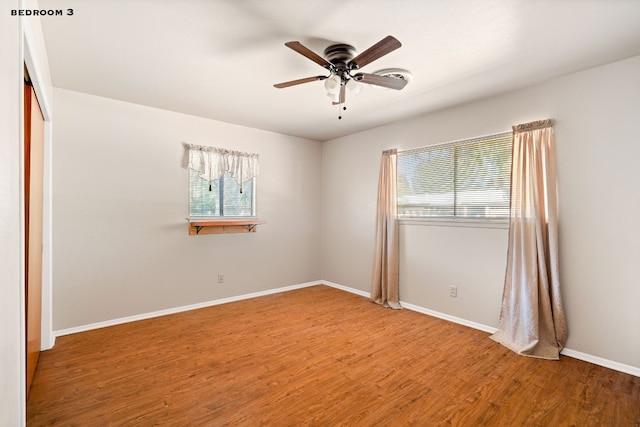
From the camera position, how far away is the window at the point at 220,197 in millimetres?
4160

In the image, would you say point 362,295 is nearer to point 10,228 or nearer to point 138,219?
point 138,219

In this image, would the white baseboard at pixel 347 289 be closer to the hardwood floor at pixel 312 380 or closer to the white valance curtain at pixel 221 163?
the hardwood floor at pixel 312 380

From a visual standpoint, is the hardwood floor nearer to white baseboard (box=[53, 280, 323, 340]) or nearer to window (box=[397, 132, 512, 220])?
white baseboard (box=[53, 280, 323, 340])

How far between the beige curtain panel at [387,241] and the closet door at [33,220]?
3.67 metres

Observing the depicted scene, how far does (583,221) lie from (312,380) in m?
2.78

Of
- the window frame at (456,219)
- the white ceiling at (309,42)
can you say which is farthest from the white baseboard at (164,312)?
the white ceiling at (309,42)

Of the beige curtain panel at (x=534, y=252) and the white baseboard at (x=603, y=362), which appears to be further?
the beige curtain panel at (x=534, y=252)

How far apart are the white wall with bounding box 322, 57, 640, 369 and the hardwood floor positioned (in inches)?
13.5

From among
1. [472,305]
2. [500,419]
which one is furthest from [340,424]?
[472,305]

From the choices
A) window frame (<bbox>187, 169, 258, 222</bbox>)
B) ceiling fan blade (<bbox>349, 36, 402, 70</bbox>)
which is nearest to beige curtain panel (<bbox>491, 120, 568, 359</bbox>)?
ceiling fan blade (<bbox>349, 36, 402, 70</bbox>)

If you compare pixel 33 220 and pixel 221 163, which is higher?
pixel 221 163

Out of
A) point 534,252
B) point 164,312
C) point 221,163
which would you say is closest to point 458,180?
point 534,252

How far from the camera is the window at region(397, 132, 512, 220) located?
3352mm

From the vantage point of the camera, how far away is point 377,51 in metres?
2.05
